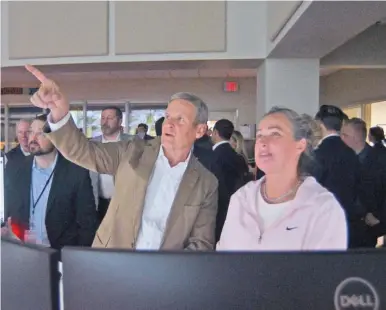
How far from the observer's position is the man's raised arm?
1.74m

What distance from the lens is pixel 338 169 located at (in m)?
3.30

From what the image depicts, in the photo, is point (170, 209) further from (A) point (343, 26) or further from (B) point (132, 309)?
(A) point (343, 26)

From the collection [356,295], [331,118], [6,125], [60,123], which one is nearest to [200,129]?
[60,123]

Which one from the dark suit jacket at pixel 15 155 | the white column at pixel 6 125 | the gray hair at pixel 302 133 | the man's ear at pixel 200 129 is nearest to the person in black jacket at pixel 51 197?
the dark suit jacket at pixel 15 155

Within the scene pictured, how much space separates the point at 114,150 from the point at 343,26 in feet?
8.30

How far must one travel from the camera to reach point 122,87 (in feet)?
35.6

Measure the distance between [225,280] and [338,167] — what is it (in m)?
2.76

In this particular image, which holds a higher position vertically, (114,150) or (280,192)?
(114,150)

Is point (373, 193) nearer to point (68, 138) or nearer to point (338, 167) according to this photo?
point (338, 167)

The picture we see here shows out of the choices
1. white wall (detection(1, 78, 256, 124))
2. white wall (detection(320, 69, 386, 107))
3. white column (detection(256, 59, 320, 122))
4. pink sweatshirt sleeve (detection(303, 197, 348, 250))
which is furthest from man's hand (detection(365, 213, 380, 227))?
white wall (detection(1, 78, 256, 124))

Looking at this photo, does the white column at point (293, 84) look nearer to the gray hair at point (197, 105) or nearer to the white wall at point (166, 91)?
the gray hair at point (197, 105)

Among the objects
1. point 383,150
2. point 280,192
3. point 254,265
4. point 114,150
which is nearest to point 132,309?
point 254,265

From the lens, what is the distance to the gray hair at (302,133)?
1782mm

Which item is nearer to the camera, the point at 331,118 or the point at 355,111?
the point at 331,118
